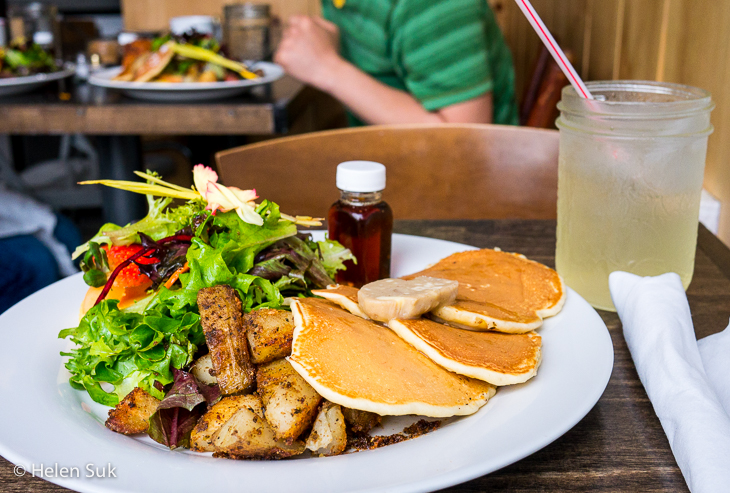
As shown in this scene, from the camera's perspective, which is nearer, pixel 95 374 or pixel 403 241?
pixel 95 374

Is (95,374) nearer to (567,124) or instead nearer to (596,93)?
(567,124)

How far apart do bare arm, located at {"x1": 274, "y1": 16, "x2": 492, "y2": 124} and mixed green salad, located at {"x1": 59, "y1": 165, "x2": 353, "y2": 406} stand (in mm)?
1398

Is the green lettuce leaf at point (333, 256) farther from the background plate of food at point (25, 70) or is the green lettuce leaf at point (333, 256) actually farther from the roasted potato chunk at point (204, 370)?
the background plate of food at point (25, 70)

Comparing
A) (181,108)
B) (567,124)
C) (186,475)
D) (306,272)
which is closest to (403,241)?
(306,272)

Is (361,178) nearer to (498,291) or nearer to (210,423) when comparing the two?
(498,291)

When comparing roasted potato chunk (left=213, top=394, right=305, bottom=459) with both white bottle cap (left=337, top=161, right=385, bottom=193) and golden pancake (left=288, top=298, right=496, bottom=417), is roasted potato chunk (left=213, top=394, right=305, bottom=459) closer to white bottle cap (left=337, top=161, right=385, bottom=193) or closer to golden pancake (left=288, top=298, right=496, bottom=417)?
golden pancake (left=288, top=298, right=496, bottom=417)

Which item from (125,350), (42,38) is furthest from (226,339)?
(42,38)

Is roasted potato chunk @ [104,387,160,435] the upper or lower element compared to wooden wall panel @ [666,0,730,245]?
lower

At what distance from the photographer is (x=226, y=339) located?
81cm

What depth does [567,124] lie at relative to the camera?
103 cm

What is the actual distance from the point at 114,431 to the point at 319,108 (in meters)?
4.37

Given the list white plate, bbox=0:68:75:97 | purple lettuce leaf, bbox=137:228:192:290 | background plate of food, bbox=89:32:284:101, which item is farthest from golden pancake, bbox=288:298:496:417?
white plate, bbox=0:68:75:97

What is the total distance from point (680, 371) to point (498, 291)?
29cm

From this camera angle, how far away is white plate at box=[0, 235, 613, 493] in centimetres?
61
